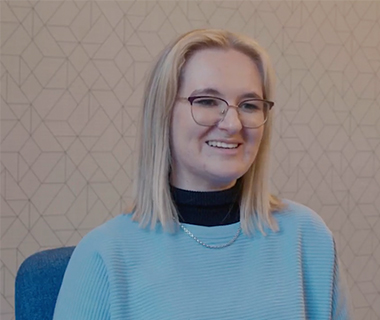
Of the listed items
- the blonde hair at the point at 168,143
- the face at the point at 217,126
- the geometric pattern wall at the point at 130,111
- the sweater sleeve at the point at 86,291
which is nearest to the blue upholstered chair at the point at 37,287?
the sweater sleeve at the point at 86,291

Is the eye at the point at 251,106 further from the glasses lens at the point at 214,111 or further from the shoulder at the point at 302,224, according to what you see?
the shoulder at the point at 302,224

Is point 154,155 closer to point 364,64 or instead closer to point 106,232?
point 106,232

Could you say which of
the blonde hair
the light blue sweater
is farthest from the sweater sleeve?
the blonde hair

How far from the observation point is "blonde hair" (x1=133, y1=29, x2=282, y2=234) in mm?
1062

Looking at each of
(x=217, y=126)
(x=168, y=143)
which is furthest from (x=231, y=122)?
(x=168, y=143)

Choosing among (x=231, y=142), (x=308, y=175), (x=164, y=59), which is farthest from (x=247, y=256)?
(x=308, y=175)

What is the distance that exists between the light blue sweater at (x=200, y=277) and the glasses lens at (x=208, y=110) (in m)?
0.23

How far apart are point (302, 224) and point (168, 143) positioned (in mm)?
343

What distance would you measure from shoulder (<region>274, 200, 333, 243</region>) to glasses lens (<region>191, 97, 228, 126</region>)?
0.28 meters

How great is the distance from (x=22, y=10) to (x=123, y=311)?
103 centimetres

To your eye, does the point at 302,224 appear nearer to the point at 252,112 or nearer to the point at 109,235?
the point at 252,112

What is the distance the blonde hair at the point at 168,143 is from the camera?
1062mm

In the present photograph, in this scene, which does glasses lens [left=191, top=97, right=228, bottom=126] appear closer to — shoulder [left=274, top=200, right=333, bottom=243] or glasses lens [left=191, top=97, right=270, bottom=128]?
glasses lens [left=191, top=97, right=270, bottom=128]

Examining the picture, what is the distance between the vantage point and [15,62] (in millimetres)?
1618
